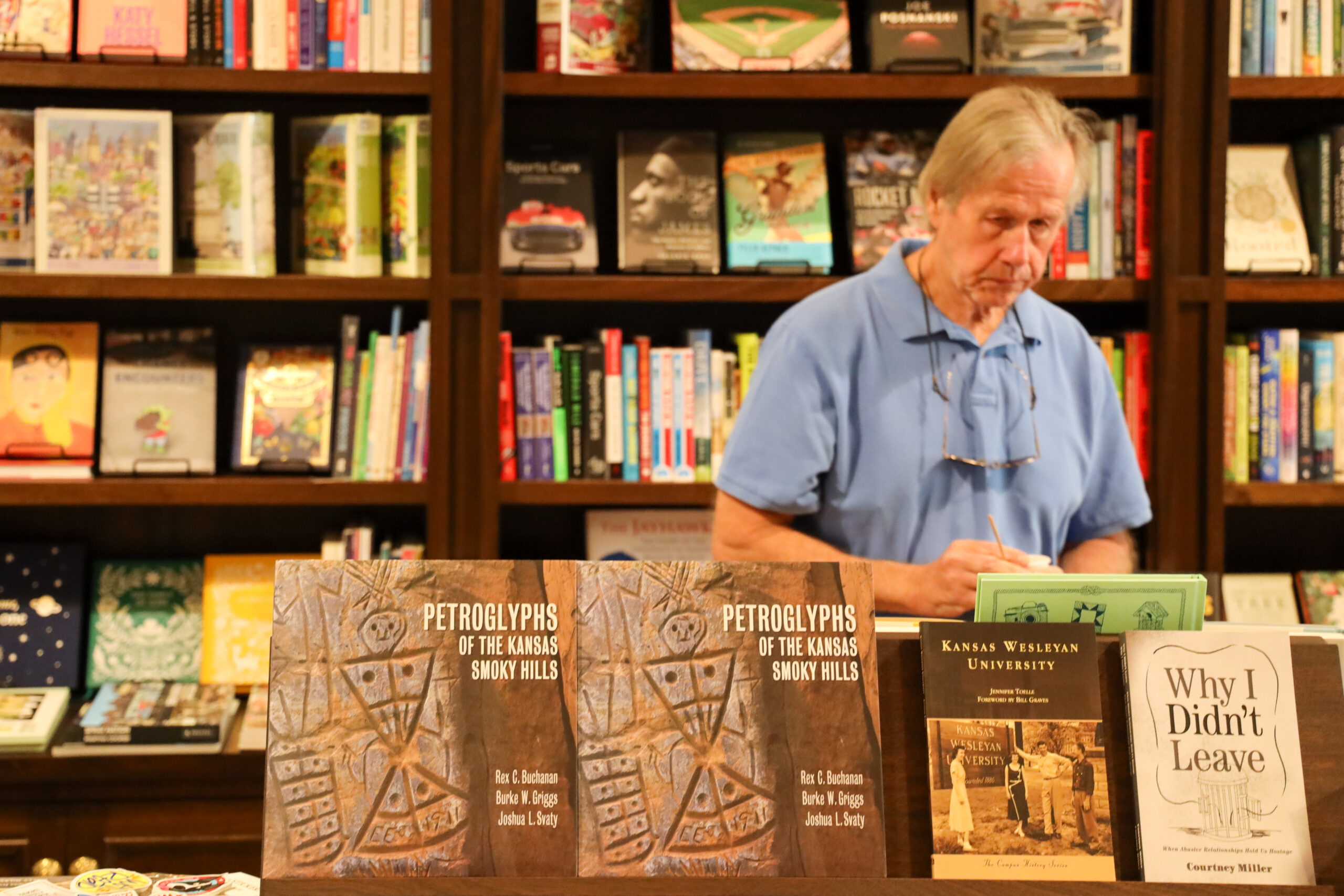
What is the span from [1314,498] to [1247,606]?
258mm

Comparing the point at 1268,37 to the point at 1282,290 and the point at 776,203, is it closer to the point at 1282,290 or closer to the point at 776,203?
the point at 1282,290

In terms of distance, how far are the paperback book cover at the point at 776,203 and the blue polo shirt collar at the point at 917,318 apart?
627 mm

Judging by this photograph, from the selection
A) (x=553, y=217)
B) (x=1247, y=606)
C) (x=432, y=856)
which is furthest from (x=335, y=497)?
(x=1247, y=606)

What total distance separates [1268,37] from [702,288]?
125cm

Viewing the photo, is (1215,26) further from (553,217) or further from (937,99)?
(553,217)

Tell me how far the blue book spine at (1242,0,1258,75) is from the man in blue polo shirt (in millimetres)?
868

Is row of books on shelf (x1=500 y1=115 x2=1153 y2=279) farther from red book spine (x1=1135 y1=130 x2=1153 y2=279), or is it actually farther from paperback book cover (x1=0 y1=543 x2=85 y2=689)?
paperback book cover (x1=0 y1=543 x2=85 y2=689)

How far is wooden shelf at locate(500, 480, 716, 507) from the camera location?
2162mm

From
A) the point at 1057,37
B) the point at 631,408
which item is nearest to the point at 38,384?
the point at 631,408

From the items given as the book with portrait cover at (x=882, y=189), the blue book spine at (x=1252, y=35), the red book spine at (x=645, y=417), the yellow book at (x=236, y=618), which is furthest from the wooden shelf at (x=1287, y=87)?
the yellow book at (x=236, y=618)

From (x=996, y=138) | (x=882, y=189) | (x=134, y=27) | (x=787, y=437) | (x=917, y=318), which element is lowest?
(x=787, y=437)

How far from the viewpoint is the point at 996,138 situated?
146 centimetres

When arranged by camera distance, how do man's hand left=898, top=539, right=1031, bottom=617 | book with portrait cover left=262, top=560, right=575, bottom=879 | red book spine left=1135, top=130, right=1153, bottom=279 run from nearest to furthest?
book with portrait cover left=262, top=560, right=575, bottom=879 → man's hand left=898, top=539, right=1031, bottom=617 → red book spine left=1135, top=130, right=1153, bottom=279

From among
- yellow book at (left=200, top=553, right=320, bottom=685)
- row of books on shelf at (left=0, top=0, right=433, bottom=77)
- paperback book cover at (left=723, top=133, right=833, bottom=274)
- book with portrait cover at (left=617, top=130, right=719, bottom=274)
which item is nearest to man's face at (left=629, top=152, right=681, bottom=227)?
book with portrait cover at (left=617, top=130, right=719, bottom=274)
